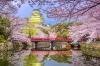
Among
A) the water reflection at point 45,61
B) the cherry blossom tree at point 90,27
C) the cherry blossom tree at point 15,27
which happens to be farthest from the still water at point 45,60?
the cherry blossom tree at point 15,27

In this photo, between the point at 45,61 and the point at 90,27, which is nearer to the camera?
the point at 90,27

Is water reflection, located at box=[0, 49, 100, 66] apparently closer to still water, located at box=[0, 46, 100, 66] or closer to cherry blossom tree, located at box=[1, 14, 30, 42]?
still water, located at box=[0, 46, 100, 66]

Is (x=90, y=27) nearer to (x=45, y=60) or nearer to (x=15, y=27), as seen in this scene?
(x=45, y=60)

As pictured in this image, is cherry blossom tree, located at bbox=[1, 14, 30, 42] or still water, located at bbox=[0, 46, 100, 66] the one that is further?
cherry blossom tree, located at bbox=[1, 14, 30, 42]

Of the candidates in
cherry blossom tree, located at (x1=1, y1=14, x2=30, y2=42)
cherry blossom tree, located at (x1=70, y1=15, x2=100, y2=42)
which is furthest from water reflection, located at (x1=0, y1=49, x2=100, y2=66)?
cherry blossom tree, located at (x1=1, y1=14, x2=30, y2=42)

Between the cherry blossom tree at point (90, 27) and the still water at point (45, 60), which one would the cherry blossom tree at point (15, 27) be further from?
the cherry blossom tree at point (90, 27)

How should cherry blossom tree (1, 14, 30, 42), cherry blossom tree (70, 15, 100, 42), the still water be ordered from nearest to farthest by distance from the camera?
cherry blossom tree (70, 15, 100, 42), the still water, cherry blossom tree (1, 14, 30, 42)

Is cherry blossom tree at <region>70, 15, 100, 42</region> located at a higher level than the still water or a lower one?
higher

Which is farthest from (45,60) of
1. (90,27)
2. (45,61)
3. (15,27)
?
(15,27)

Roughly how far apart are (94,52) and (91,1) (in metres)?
24.7

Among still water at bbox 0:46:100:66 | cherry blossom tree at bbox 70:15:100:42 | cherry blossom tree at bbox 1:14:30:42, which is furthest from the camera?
cherry blossom tree at bbox 1:14:30:42

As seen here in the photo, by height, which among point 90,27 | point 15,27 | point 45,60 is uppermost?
point 15,27

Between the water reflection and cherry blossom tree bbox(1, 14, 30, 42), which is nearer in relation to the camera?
the water reflection

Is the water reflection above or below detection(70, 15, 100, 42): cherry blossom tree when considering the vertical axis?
below
